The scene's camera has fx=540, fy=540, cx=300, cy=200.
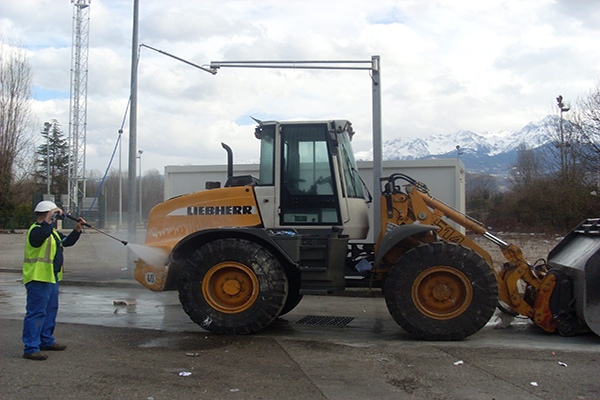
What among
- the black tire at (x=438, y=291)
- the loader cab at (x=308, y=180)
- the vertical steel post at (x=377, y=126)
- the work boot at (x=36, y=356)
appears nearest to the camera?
the work boot at (x=36, y=356)

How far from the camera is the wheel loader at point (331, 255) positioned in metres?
6.87

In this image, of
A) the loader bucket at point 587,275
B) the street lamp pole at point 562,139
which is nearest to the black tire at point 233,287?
the loader bucket at point 587,275

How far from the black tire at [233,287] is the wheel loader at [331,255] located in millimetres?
14

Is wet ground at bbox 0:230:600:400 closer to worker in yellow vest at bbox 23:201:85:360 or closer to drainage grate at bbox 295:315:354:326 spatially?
drainage grate at bbox 295:315:354:326

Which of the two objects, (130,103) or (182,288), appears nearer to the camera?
(182,288)

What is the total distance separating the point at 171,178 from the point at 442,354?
30.5 feet

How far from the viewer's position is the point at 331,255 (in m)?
7.28

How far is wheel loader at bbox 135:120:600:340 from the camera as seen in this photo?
687cm

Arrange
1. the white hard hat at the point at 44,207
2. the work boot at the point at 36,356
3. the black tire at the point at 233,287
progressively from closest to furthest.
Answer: the work boot at the point at 36,356
the white hard hat at the point at 44,207
the black tire at the point at 233,287

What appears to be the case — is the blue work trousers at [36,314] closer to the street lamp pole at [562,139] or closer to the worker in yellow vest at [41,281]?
the worker in yellow vest at [41,281]

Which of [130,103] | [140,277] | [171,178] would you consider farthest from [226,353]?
[130,103]

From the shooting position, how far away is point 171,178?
13750 mm

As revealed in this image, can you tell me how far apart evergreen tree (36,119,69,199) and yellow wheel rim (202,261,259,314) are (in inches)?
2141

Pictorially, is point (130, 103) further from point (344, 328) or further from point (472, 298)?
point (472, 298)
